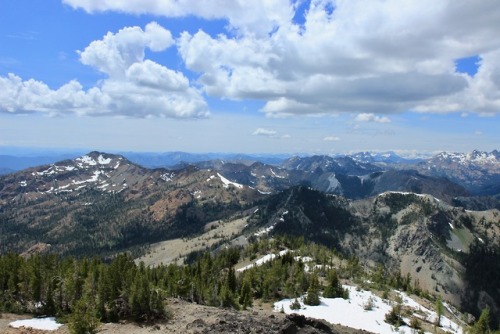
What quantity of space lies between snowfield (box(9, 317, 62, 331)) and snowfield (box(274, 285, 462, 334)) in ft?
152

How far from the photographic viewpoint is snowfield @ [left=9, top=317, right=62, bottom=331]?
62.4 m

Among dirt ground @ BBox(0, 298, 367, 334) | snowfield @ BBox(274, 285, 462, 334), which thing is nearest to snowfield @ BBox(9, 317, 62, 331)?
dirt ground @ BBox(0, 298, 367, 334)

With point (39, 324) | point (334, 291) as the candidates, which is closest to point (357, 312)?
point (334, 291)

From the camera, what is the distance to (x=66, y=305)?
79.9 meters

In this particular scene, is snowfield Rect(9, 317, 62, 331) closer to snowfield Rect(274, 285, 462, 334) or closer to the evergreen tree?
snowfield Rect(274, 285, 462, 334)

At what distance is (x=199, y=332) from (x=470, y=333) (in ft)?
198

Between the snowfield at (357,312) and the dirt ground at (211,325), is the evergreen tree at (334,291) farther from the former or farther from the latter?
the dirt ground at (211,325)

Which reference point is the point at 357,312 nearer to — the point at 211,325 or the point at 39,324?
the point at 211,325

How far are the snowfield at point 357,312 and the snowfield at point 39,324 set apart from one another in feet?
152

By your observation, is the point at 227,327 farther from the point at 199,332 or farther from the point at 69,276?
the point at 69,276

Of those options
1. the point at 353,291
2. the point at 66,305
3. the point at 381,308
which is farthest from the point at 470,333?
the point at 66,305

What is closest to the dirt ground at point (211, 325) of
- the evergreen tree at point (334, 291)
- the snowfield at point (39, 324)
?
the snowfield at point (39, 324)

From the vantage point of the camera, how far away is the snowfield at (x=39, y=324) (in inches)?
2457

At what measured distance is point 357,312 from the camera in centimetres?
9481
